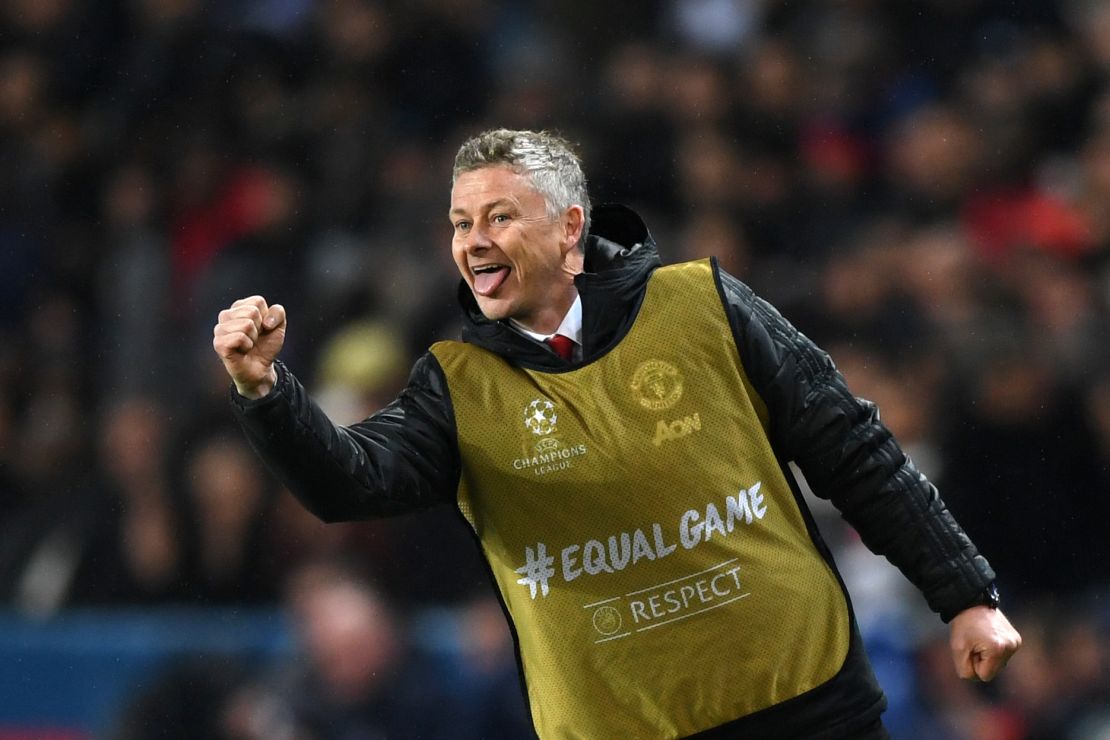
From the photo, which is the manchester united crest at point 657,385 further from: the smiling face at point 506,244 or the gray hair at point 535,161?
the gray hair at point 535,161

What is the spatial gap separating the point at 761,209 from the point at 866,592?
179 cm

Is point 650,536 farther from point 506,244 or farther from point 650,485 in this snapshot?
point 506,244

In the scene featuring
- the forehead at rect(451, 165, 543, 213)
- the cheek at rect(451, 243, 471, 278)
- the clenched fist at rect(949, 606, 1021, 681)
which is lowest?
the clenched fist at rect(949, 606, 1021, 681)

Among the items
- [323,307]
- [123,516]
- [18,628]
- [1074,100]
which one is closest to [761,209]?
[1074,100]

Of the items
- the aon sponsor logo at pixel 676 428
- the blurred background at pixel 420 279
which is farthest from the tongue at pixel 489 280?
the blurred background at pixel 420 279

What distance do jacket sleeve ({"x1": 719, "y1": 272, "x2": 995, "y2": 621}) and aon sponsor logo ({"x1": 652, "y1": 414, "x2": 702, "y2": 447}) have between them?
0.14 metres

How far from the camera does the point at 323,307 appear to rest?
6.50 m

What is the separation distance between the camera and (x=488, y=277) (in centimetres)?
304

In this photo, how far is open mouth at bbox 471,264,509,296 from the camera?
303 cm

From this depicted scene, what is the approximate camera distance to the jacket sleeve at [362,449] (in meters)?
2.70

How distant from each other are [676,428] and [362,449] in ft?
1.82

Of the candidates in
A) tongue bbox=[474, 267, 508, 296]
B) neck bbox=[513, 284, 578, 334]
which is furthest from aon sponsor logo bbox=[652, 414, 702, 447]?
tongue bbox=[474, 267, 508, 296]

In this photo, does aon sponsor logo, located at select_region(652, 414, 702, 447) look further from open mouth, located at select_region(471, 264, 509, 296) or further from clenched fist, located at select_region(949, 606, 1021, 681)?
clenched fist, located at select_region(949, 606, 1021, 681)

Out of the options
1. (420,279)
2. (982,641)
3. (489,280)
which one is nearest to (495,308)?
(489,280)
